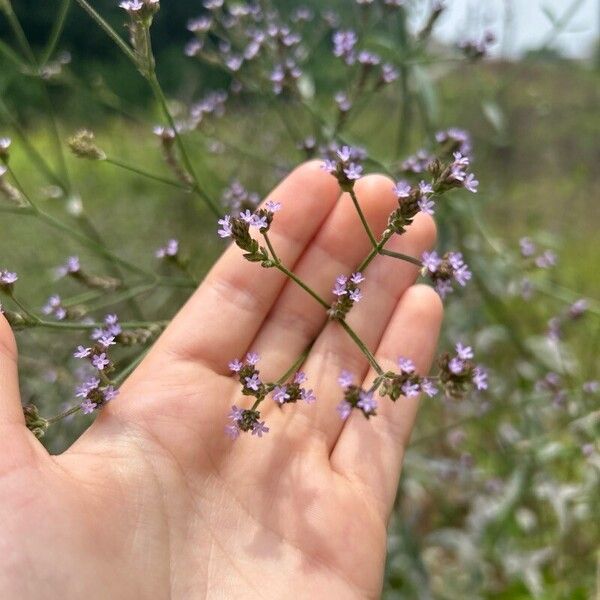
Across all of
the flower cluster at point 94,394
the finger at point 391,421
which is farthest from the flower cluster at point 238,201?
the flower cluster at point 94,394

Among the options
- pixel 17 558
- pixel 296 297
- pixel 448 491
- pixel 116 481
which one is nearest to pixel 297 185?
pixel 296 297

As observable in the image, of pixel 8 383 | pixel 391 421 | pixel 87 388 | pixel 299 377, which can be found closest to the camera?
pixel 8 383

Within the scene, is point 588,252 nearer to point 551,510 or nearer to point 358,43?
point 551,510

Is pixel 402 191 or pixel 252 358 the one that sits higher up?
pixel 402 191

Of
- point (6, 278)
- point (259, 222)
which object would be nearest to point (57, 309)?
point (6, 278)

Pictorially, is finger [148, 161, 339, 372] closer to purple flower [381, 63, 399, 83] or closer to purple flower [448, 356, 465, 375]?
purple flower [381, 63, 399, 83]

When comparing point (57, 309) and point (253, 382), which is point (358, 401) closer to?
point (253, 382)

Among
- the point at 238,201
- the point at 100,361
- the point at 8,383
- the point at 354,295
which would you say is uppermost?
the point at 238,201
